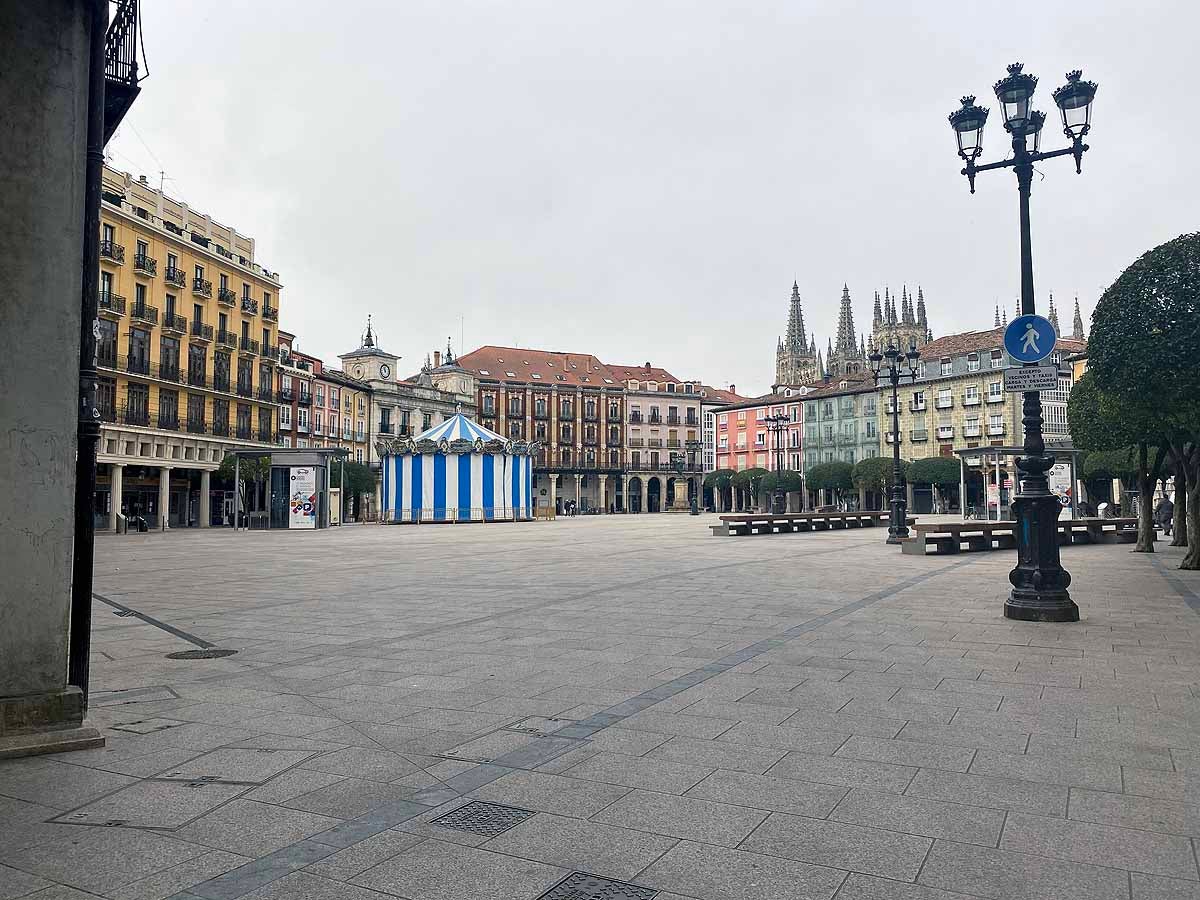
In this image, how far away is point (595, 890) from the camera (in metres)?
3.23

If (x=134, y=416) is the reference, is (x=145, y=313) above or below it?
above

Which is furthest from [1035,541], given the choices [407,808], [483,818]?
[407,808]

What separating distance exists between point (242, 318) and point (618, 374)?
169 feet

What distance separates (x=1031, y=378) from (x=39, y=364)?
962 centimetres

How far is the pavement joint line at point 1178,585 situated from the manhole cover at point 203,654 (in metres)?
11.0

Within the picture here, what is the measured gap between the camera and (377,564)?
63.9ft

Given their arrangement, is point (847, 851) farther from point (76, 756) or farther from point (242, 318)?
point (242, 318)

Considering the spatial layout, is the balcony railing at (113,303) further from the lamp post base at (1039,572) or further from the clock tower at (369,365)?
the lamp post base at (1039,572)

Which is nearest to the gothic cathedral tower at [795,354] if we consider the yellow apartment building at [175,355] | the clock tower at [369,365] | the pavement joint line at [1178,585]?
the clock tower at [369,365]

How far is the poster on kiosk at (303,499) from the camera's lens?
137 ft

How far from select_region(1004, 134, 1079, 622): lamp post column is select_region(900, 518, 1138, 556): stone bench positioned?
10.9 meters

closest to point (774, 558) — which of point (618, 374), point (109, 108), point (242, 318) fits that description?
point (109, 108)

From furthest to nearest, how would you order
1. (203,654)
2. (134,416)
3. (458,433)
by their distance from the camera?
(458,433) → (134,416) → (203,654)

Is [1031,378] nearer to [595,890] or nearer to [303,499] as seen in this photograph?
[595,890]
